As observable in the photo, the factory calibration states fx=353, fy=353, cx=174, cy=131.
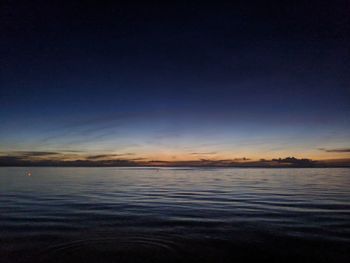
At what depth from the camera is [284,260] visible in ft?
43.1

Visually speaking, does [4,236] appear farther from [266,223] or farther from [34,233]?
[266,223]

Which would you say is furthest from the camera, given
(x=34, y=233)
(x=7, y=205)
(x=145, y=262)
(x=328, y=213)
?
(x=7, y=205)

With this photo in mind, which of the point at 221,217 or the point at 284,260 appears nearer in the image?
the point at 284,260

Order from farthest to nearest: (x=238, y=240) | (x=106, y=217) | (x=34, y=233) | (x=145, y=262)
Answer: (x=106, y=217)
(x=34, y=233)
(x=238, y=240)
(x=145, y=262)

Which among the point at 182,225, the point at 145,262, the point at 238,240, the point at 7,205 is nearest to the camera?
the point at 145,262

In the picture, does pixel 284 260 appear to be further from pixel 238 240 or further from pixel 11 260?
pixel 11 260

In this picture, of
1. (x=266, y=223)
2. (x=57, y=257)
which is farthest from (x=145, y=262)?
(x=266, y=223)

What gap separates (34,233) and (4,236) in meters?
1.33

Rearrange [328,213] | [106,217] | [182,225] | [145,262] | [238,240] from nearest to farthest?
[145,262] < [238,240] < [182,225] < [106,217] < [328,213]

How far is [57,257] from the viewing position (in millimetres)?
13078

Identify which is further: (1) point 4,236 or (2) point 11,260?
(1) point 4,236

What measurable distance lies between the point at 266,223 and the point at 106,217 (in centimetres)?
997

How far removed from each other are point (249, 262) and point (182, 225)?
729 cm

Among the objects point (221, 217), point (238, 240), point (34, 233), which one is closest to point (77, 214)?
point (34, 233)
